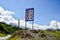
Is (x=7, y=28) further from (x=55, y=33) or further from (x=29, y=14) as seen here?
(x=55, y=33)

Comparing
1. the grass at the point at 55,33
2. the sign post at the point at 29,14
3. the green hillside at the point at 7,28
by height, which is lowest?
the grass at the point at 55,33

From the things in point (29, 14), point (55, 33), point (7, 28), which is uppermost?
point (29, 14)

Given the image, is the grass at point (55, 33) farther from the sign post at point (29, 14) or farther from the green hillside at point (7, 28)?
the green hillside at point (7, 28)

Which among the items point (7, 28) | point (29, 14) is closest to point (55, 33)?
point (29, 14)

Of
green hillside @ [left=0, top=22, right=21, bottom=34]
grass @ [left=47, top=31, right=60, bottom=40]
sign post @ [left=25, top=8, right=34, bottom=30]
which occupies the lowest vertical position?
grass @ [left=47, top=31, right=60, bottom=40]

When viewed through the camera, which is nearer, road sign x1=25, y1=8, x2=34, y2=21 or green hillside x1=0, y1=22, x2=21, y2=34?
road sign x1=25, y1=8, x2=34, y2=21

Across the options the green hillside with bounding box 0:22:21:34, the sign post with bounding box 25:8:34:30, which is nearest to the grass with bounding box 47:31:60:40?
the sign post with bounding box 25:8:34:30

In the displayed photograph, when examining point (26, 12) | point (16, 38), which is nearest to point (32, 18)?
point (26, 12)

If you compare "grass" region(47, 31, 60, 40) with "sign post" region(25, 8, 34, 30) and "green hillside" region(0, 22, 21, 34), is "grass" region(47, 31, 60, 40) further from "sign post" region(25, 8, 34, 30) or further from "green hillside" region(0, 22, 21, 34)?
"green hillside" region(0, 22, 21, 34)

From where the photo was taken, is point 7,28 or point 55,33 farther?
point 7,28

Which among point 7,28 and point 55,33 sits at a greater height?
point 7,28

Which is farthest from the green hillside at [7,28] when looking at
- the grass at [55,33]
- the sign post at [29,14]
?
the grass at [55,33]

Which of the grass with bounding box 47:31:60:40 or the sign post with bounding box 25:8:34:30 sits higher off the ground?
the sign post with bounding box 25:8:34:30

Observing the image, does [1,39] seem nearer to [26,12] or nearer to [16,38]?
[16,38]
